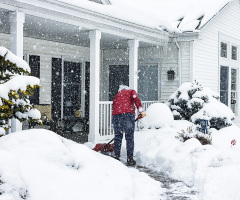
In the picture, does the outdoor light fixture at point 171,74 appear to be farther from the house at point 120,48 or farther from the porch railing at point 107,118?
the porch railing at point 107,118

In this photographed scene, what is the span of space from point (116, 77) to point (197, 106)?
3983 millimetres

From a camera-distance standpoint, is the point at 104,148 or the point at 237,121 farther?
the point at 237,121

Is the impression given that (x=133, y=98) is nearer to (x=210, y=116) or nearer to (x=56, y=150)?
(x=56, y=150)

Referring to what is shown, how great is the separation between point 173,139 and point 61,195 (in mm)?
5897

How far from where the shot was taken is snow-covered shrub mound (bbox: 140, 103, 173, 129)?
10.6 metres

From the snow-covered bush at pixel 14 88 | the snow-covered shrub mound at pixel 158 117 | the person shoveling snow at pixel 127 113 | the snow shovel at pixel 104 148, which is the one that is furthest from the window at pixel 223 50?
the snow-covered bush at pixel 14 88

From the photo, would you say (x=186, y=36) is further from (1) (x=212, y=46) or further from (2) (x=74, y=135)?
(2) (x=74, y=135)

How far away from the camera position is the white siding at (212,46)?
12793 mm

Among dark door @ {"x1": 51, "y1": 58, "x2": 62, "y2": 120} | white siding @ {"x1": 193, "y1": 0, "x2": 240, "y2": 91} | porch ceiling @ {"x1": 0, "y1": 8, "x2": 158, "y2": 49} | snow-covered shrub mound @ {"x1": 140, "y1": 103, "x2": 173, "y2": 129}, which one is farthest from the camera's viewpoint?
white siding @ {"x1": 193, "y1": 0, "x2": 240, "y2": 91}

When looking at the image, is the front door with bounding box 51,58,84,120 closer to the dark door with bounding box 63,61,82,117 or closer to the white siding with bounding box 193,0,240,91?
the dark door with bounding box 63,61,82,117

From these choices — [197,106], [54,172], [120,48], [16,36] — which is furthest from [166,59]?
[54,172]

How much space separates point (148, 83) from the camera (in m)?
13.2

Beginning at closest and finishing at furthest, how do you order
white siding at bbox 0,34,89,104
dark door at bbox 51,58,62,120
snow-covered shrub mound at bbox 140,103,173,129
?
snow-covered shrub mound at bbox 140,103,173,129 → white siding at bbox 0,34,89,104 → dark door at bbox 51,58,62,120

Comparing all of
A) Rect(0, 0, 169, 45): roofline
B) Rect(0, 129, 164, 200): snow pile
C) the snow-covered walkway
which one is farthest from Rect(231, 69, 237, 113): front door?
Rect(0, 129, 164, 200): snow pile
